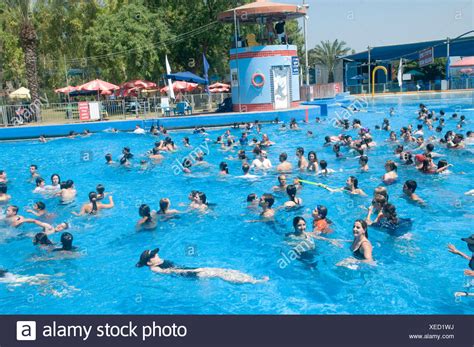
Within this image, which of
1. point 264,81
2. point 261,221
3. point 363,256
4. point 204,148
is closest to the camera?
point 363,256

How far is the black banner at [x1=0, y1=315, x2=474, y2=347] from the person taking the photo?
15.3ft

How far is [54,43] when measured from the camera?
3969 cm

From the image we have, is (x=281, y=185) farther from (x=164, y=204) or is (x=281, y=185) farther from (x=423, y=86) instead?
(x=423, y=86)

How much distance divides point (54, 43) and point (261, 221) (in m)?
36.4

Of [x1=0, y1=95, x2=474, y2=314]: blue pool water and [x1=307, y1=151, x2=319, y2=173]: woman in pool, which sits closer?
[x1=0, y1=95, x2=474, y2=314]: blue pool water

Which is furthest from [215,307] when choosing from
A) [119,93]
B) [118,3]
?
[118,3]

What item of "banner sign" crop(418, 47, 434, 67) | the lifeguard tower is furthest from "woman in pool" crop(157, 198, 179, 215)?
"banner sign" crop(418, 47, 434, 67)

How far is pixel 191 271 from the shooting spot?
7121 mm

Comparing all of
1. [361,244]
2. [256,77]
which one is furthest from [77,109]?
[361,244]

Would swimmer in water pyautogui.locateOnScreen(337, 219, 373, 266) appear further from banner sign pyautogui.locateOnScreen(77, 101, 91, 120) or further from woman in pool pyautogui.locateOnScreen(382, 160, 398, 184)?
banner sign pyautogui.locateOnScreen(77, 101, 91, 120)

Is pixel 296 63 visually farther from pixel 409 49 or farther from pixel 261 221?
pixel 409 49

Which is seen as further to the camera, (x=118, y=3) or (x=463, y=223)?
(x=118, y=3)

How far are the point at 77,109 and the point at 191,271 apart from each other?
2384 cm

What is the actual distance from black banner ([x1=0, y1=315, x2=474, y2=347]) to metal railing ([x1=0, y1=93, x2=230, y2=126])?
2223 cm
